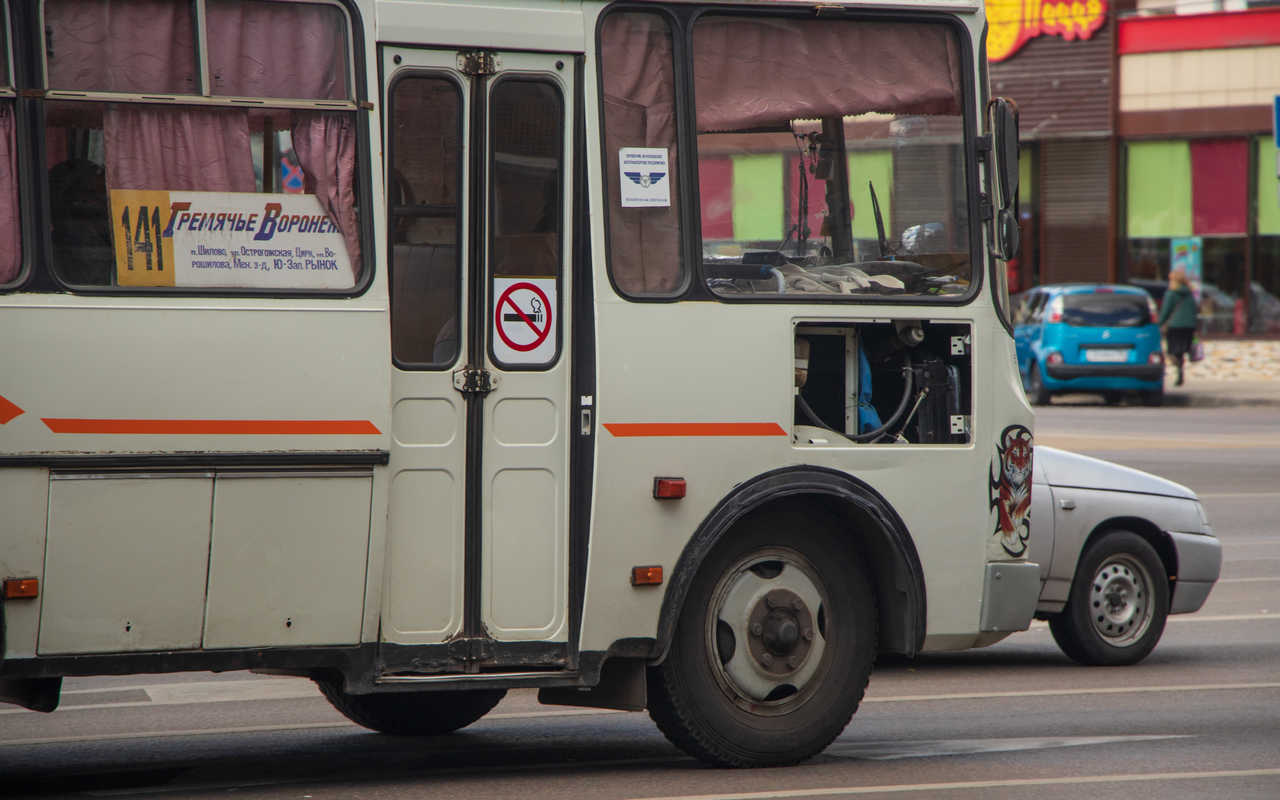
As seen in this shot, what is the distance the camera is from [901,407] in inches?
287

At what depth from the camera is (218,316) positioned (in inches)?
246

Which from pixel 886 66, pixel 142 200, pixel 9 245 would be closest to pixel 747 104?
pixel 886 66

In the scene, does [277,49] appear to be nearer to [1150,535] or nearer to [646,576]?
[646,576]

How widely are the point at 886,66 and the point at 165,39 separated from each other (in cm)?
265

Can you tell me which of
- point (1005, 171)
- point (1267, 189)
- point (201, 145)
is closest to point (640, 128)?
point (1005, 171)

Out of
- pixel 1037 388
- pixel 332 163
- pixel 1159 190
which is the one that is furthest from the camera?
pixel 1159 190

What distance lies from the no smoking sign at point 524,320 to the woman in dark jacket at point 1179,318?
2390 cm

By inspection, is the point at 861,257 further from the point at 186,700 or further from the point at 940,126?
the point at 186,700

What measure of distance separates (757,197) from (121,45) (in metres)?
2.32

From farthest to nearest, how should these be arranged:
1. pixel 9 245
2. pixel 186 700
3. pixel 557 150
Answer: pixel 186 700 → pixel 557 150 → pixel 9 245

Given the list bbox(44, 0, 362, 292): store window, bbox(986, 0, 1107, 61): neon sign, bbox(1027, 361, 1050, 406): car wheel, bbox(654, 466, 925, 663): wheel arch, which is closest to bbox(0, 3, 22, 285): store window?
bbox(44, 0, 362, 292): store window

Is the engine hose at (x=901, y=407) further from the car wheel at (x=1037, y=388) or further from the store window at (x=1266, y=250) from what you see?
the store window at (x=1266, y=250)

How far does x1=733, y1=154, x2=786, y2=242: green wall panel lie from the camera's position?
7.08 metres

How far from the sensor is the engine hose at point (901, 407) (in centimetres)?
724
